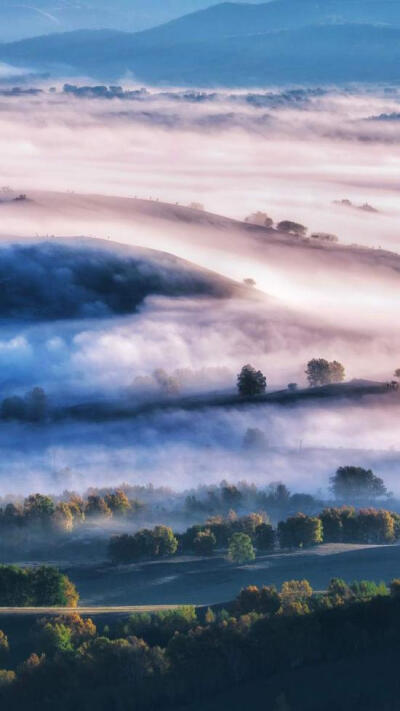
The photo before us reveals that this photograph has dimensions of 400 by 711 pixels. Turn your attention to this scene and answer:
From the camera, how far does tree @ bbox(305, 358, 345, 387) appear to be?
145 m

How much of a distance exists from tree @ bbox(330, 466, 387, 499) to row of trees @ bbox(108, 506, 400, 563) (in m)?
18.1

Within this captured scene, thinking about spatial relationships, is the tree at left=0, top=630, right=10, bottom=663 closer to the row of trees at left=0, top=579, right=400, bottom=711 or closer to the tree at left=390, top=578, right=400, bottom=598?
the row of trees at left=0, top=579, right=400, bottom=711

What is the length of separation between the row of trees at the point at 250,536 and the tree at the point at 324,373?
40630 millimetres

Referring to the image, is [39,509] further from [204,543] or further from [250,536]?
[250,536]

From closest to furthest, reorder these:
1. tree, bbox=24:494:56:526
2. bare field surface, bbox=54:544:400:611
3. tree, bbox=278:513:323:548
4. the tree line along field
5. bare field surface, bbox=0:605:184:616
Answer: bare field surface, bbox=0:605:184:616, bare field surface, bbox=54:544:400:611, tree, bbox=278:513:323:548, the tree line along field, tree, bbox=24:494:56:526

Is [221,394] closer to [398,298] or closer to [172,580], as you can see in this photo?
[398,298]

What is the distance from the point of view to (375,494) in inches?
4857

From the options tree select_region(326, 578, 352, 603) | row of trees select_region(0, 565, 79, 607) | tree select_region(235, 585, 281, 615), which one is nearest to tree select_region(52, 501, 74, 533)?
row of trees select_region(0, 565, 79, 607)

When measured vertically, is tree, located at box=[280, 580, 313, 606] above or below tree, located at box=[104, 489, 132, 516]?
below

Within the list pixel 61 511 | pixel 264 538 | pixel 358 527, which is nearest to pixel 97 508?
pixel 61 511

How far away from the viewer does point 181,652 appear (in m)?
61.2

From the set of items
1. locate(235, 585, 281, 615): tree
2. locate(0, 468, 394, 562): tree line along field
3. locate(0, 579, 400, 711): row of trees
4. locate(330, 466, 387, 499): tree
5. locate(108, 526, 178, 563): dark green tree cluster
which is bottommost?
locate(0, 579, 400, 711): row of trees

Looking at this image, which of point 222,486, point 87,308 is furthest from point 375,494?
point 87,308

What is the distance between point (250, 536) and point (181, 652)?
3758 cm
